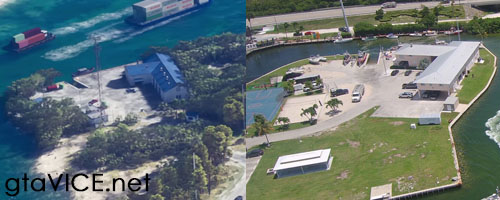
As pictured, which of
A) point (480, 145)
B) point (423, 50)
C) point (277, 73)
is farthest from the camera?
point (277, 73)

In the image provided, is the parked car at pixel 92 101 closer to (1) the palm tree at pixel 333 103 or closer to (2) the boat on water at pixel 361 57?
(1) the palm tree at pixel 333 103

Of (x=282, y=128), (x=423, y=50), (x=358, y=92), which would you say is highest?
(x=423, y=50)

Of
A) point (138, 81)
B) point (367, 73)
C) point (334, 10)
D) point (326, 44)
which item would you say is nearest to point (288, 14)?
point (334, 10)

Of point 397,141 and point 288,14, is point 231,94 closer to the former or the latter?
point 397,141

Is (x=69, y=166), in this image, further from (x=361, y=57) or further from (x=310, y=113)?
(x=361, y=57)

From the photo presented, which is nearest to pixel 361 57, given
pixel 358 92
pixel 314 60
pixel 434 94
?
pixel 314 60

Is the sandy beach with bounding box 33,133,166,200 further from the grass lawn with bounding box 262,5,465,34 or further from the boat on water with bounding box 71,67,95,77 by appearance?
the grass lawn with bounding box 262,5,465,34

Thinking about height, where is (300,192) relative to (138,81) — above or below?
below
